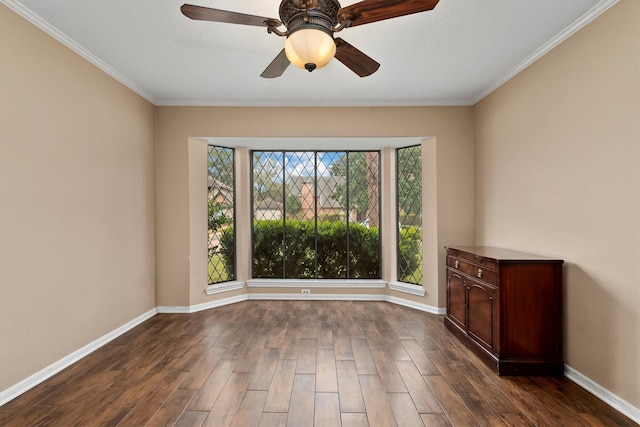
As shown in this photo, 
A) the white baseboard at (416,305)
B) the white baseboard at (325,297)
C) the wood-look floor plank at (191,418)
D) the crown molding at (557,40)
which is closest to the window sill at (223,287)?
the white baseboard at (325,297)

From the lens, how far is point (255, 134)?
13.3ft

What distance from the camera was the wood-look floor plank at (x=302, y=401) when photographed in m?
1.94

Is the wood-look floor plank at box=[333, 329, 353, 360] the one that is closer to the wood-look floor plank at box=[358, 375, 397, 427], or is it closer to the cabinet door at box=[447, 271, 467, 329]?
the wood-look floor plank at box=[358, 375, 397, 427]

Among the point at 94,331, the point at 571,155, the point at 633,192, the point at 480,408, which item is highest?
the point at 571,155

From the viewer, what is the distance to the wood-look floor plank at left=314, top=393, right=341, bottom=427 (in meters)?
1.92

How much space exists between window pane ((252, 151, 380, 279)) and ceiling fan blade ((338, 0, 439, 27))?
122 inches

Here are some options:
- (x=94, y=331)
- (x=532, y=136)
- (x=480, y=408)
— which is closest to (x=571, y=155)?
(x=532, y=136)

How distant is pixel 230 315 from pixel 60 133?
101 inches

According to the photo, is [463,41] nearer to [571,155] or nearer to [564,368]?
[571,155]

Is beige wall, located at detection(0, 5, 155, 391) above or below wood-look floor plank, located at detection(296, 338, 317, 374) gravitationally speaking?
above

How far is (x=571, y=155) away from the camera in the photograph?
2457 millimetres

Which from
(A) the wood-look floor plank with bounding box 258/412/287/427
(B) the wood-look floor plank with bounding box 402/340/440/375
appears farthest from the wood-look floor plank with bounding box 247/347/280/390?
(B) the wood-look floor plank with bounding box 402/340/440/375

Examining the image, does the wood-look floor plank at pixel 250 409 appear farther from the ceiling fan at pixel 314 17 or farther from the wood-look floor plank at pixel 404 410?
the ceiling fan at pixel 314 17

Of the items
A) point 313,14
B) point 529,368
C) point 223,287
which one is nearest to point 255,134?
point 223,287
